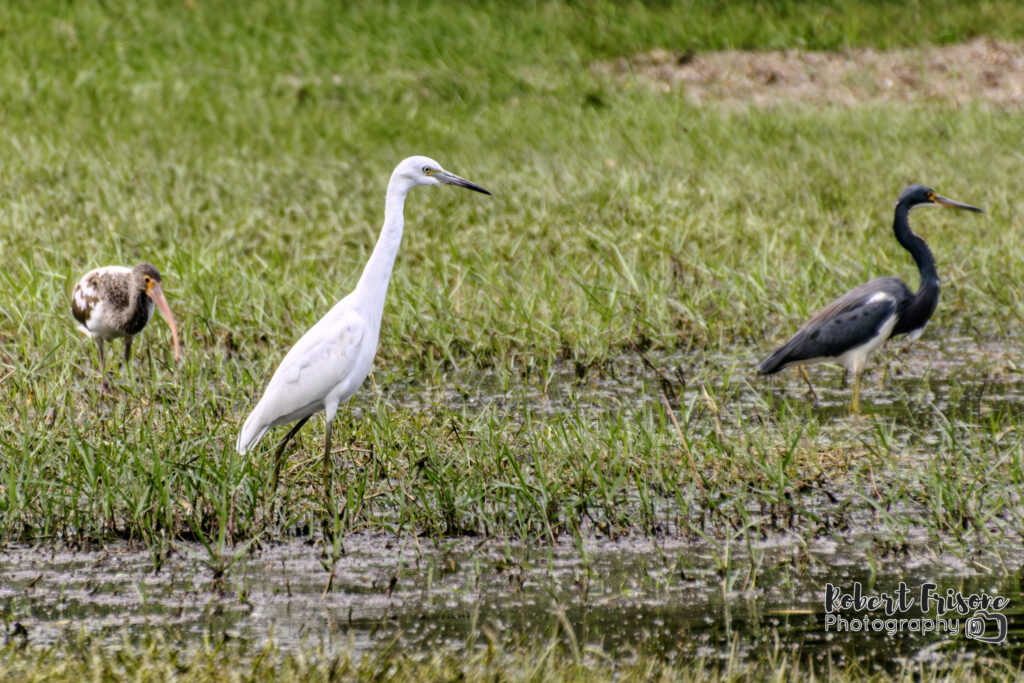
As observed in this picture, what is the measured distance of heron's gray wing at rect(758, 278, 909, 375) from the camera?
22.2 ft

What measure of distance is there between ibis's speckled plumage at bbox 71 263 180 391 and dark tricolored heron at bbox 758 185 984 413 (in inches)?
122

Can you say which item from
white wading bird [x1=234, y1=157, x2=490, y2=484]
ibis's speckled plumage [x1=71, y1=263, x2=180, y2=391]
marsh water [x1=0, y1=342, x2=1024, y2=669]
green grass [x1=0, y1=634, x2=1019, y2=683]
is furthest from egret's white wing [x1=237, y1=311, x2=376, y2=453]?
ibis's speckled plumage [x1=71, y1=263, x2=180, y2=391]

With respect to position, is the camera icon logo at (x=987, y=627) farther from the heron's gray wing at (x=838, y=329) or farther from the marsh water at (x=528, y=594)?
the heron's gray wing at (x=838, y=329)

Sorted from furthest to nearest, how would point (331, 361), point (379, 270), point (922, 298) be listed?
1. point (922, 298)
2. point (379, 270)
3. point (331, 361)

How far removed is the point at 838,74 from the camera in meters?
14.6

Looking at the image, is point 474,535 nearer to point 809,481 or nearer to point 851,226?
point 809,481

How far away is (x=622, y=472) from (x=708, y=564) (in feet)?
1.68

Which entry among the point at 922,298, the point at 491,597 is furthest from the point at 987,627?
the point at 922,298

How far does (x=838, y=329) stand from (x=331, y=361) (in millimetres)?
2764

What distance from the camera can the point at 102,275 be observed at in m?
A: 7.13

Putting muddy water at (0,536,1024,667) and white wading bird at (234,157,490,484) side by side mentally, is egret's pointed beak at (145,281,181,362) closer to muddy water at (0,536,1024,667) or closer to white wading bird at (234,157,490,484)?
white wading bird at (234,157,490,484)

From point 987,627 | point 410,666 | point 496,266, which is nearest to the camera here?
point 410,666

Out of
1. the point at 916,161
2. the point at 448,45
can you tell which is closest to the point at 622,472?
the point at 916,161

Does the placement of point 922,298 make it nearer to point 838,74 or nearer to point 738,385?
point 738,385
